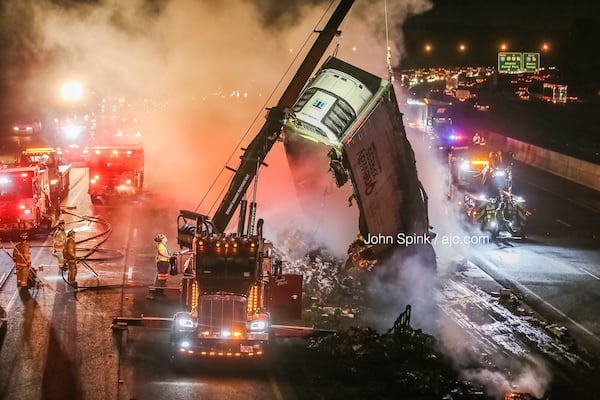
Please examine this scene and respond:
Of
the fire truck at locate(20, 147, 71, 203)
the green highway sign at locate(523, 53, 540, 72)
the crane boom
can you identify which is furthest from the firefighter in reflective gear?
the green highway sign at locate(523, 53, 540, 72)

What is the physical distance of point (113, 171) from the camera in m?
27.6

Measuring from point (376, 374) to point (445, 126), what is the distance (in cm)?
2428

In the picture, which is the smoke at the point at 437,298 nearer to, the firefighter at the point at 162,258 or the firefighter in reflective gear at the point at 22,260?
the firefighter at the point at 162,258

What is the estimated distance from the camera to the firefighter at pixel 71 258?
16484 mm

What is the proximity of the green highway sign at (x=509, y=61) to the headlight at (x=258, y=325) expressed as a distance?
60172 mm

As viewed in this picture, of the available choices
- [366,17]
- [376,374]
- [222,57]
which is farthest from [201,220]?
[222,57]

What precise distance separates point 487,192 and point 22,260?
15.3 m

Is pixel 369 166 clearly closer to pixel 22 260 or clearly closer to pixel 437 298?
pixel 437 298

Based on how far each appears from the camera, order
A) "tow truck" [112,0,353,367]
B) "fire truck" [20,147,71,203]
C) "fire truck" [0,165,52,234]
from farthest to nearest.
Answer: "fire truck" [20,147,71,203], "fire truck" [0,165,52,234], "tow truck" [112,0,353,367]

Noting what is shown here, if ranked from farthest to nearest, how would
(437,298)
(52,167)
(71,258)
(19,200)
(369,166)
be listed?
1. (52,167)
2. (19,200)
3. (437,298)
4. (71,258)
5. (369,166)

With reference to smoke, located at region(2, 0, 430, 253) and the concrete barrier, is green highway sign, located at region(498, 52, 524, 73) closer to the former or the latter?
the concrete barrier

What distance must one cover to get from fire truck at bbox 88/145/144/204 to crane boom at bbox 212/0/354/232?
13.3 meters

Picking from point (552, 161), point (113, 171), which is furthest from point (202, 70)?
point (552, 161)

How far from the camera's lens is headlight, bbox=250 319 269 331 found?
11992 mm
